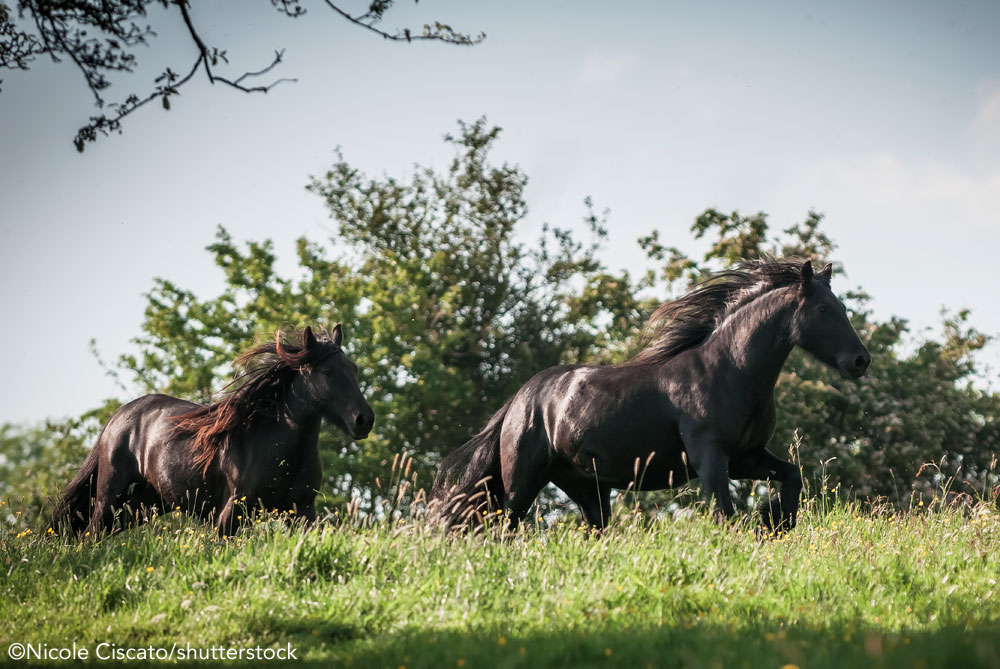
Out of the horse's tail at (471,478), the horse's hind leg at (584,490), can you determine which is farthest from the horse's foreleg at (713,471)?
the horse's tail at (471,478)

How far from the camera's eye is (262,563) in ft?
22.8

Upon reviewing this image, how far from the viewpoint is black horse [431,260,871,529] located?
8.66 meters

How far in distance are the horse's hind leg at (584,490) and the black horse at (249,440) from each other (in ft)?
6.77

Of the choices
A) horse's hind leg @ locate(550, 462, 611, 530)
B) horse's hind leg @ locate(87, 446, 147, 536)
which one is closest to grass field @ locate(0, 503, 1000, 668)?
horse's hind leg @ locate(550, 462, 611, 530)

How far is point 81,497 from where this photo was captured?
37.5 feet

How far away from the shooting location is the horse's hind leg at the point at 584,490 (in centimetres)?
1003

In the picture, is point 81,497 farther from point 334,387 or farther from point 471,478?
point 471,478

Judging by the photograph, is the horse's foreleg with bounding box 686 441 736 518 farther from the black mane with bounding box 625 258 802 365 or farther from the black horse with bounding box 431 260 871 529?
the black mane with bounding box 625 258 802 365

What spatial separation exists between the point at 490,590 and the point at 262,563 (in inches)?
67.0

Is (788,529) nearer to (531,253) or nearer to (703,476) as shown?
(703,476)

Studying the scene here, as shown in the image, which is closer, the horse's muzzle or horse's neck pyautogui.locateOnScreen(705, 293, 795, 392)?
the horse's muzzle

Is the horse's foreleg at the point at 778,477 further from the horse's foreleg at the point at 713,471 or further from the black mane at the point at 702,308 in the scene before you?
the black mane at the point at 702,308

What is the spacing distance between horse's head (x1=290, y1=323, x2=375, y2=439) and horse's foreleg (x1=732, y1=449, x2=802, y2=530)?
3.54 meters

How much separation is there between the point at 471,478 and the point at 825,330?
12.9 ft
